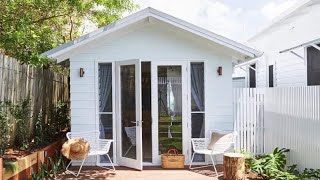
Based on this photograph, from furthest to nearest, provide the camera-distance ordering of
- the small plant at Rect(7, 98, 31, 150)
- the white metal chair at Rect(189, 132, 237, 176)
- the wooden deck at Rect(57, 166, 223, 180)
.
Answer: the white metal chair at Rect(189, 132, 237, 176) < the wooden deck at Rect(57, 166, 223, 180) < the small plant at Rect(7, 98, 31, 150)

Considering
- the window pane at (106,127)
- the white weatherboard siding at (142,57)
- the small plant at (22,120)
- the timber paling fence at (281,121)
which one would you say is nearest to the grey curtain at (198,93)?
the white weatherboard siding at (142,57)

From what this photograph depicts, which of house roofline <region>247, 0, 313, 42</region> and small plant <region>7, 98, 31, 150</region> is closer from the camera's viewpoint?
small plant <region>7, 98, 31, 150</region>

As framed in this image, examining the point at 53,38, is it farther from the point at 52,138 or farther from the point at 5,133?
the point at 5,133

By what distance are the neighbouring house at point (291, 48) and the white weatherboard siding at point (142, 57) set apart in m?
2.31

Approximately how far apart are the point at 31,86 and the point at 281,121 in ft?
19.3

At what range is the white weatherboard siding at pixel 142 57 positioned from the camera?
830cm

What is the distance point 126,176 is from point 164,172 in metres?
0.85

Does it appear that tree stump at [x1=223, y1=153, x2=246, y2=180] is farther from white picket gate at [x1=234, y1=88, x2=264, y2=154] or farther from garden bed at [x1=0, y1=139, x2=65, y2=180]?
garden bed at [x1=0, y1=139, x2=65, y2=180]

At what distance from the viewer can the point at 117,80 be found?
8.27 meters

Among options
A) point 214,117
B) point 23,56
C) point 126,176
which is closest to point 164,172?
point 126,176

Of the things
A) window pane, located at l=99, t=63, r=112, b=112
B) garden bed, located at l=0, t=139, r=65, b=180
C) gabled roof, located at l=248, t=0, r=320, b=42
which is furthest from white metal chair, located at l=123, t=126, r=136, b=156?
gabled roof, located at l=248, t=0, r=320, b=42

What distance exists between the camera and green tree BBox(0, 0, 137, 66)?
8039mm

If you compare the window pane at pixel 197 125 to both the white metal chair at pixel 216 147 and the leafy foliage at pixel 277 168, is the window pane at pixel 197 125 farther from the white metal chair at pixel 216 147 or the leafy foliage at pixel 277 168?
the leafy foliage at pixel 277 168

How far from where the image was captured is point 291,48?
370 inches
